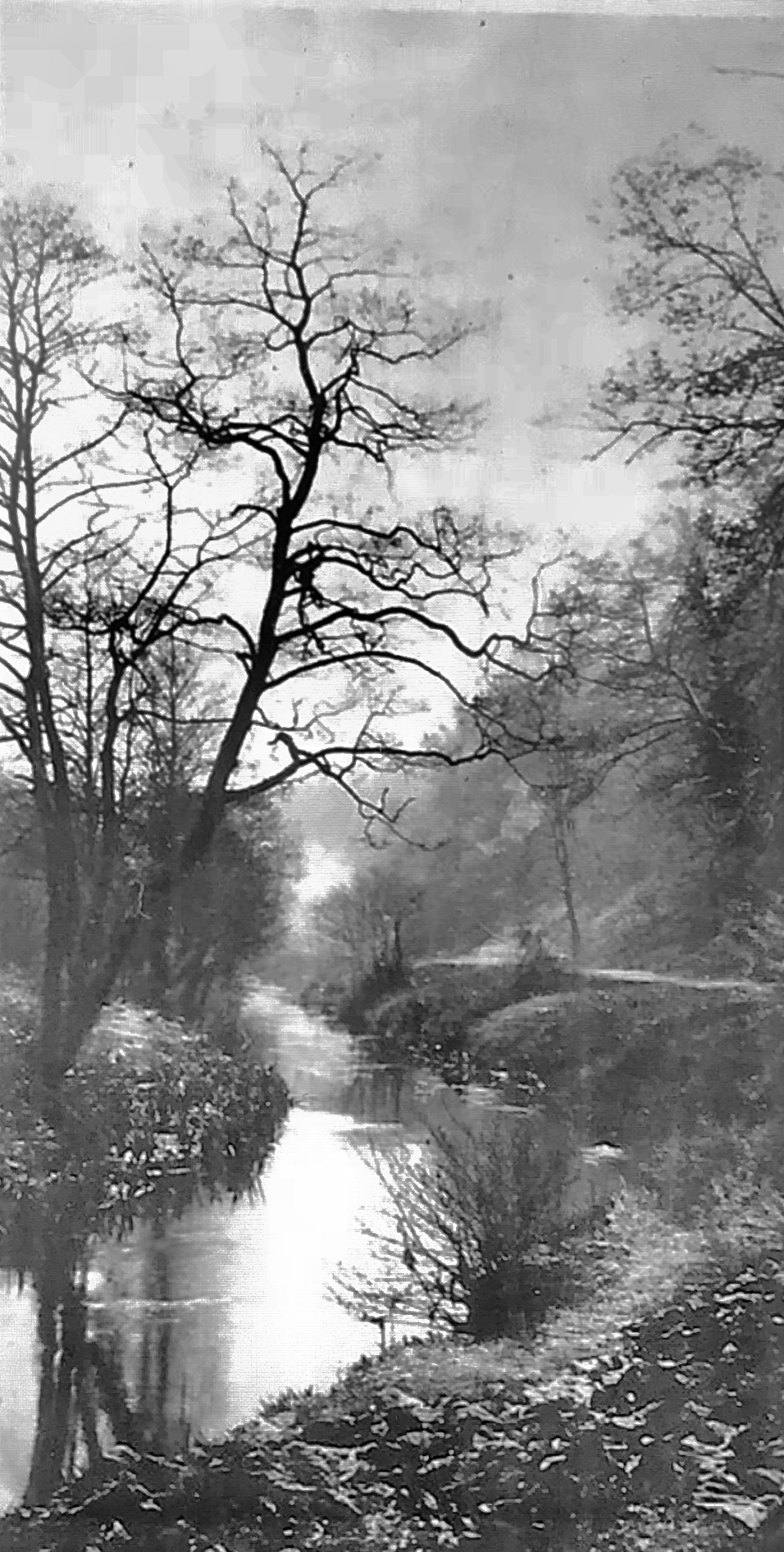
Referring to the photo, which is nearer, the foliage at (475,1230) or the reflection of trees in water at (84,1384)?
the reflection of trees in water at (84,1384)

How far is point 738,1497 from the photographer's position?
5.83 ft

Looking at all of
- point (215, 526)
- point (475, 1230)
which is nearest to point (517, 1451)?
point (475, 1230)

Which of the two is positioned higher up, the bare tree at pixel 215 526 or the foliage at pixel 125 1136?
the bare tree at pixel 215 526

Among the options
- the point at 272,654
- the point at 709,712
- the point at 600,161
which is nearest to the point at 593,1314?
the point at 709,712

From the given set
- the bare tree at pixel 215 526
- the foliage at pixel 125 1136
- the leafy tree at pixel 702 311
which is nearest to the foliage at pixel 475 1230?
the foliage at pixel 125 1136

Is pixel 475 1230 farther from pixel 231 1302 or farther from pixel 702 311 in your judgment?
pixel 702 311

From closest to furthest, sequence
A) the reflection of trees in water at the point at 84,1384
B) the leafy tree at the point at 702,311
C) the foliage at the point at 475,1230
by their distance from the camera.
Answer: the reflection of trees in water at the point at 84,1384, the foliage at the point at 475,1230, the leafy tree at the point at 702,311

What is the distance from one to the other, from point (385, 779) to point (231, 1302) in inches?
25.2

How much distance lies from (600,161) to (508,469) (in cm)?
41

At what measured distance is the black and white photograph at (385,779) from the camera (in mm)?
1719

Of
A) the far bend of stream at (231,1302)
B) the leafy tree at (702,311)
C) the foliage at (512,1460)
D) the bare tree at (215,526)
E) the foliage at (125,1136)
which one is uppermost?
the leafy tree at (702,311)

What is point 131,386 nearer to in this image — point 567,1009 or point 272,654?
point 272,654

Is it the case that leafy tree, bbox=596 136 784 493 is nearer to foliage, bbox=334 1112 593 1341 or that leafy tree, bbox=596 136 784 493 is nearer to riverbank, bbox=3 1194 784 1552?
foliage, bbox=334 1112 593 1341

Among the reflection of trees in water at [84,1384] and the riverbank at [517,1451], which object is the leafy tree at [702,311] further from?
the reflection of trees in water at [84,1384]
